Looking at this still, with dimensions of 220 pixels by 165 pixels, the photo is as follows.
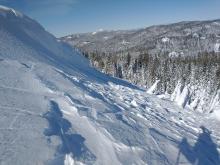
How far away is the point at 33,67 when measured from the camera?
15.0 meters

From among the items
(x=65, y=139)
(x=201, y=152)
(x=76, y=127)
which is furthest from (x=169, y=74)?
(x=65, y=139)

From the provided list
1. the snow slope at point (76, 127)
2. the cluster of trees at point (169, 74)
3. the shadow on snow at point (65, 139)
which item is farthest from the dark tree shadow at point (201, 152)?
the cluster of trees at point (169, 74)

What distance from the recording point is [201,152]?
1049 centimetres

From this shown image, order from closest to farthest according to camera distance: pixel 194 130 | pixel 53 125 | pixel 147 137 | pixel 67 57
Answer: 1. pixel 53 125
2. pixel 147 137
3. pixel 194 130
4. pixel 67 57

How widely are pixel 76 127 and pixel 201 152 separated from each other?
4667mm

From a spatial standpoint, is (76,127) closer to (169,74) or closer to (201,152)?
(201,152)

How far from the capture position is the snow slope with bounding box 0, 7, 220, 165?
300 inches

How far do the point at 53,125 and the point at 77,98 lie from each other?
3.78 m

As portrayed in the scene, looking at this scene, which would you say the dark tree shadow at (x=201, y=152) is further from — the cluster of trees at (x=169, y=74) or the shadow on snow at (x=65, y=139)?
the cluster of trees at (x=169, y=74)

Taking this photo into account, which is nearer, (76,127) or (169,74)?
(76,127)

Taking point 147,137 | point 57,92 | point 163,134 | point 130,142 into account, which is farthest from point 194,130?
point 57,92

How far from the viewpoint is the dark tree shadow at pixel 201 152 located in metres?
9.54

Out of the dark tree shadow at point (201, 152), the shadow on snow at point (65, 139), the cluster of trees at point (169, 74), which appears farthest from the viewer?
the cluster of trees at point (169, 74)

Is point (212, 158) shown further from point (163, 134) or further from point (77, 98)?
point (77, 98)
